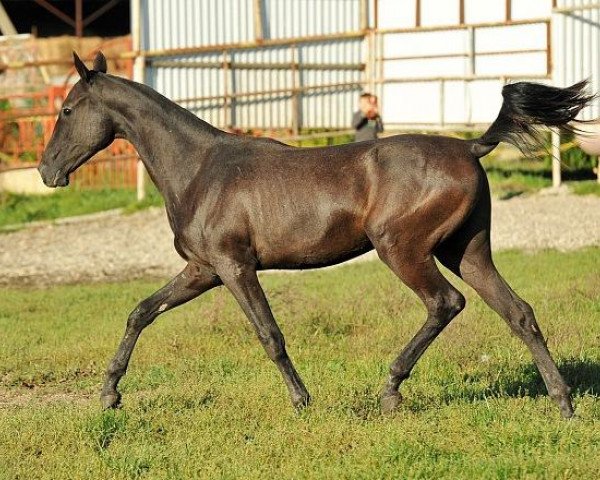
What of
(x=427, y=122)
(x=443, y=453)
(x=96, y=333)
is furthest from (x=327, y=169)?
(x=427, y=122)

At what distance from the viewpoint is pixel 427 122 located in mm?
22297

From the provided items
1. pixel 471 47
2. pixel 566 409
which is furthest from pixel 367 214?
pixel 471 47

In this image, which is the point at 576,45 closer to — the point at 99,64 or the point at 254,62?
the point at 254,62

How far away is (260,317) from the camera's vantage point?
7.40 meters

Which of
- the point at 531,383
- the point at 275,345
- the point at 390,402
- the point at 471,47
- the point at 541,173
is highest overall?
the point at 471,47

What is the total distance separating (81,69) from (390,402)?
2890 millimetres

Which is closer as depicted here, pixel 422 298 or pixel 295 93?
pixel 422 298

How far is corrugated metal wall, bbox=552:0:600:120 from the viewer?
19.1 m

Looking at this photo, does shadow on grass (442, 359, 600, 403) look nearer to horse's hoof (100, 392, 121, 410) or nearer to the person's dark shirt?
horse's hoof (100, 392, 121, 410)

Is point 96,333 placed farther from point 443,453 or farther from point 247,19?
point 247,19

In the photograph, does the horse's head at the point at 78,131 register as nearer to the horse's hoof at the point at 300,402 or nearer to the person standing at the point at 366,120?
the horse's hoof at the point at 300,402

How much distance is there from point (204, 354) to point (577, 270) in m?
4.87

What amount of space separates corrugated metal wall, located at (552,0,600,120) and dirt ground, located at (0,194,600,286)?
7.27 feet

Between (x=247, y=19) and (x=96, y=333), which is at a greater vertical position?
(x=247, y=19)
